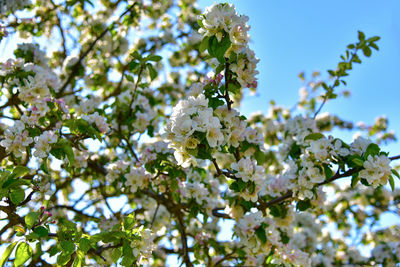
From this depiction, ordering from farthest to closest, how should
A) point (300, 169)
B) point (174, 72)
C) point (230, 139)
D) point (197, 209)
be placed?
point (174, 72), point (197, 209), point (300, 169), point (230, 139)

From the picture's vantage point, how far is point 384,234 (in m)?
4.48

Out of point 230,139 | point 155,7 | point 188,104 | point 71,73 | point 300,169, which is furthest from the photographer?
point 155,7

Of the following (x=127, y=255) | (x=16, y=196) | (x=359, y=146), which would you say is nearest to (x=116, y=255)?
(x=127, y=255)

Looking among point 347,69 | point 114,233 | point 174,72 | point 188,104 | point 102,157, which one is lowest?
point 114,233

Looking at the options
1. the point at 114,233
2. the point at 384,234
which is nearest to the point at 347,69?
the point at 114,233

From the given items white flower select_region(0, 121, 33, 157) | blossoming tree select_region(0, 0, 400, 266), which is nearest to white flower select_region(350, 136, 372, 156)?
blossoming tree select_region(0, 0, 400, 266)

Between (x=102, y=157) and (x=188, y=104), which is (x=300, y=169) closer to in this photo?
(x=188, y=104)

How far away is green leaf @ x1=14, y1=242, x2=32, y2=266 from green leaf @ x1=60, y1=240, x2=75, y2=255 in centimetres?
13

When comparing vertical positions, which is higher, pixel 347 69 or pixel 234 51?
pixel 347 69

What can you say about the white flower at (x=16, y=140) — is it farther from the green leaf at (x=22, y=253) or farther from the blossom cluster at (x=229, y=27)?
the blossom cluster at (x=229, y=27)

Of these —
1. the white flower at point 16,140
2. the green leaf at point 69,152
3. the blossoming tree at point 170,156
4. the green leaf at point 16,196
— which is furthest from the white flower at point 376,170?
the white flower at point 16,140

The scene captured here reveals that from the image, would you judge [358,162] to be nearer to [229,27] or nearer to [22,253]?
[229,27]

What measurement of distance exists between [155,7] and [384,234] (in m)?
4.08

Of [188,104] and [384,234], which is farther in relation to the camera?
[384,234]
